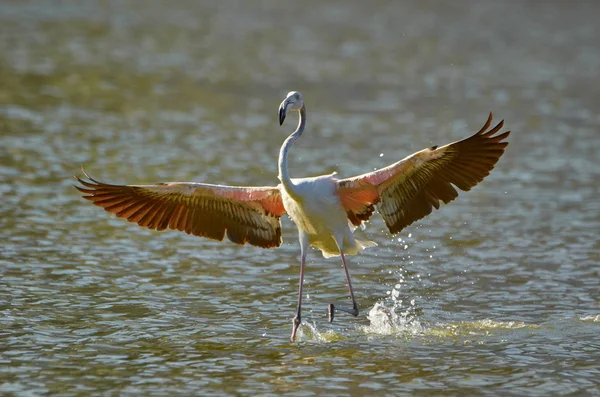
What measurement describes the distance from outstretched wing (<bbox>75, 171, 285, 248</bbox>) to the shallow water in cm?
76

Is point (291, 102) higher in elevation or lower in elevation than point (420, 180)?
higher

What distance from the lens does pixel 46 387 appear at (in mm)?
9195

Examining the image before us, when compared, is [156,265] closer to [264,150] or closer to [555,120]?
[264,150]

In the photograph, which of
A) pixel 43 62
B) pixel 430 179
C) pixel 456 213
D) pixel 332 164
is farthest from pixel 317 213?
pixel 43 62

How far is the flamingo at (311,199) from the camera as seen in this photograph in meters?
10.8

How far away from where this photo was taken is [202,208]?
464 inches

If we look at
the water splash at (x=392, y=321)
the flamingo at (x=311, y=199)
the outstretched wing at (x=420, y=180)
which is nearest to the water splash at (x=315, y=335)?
the flamingo at (x=311, y=199)

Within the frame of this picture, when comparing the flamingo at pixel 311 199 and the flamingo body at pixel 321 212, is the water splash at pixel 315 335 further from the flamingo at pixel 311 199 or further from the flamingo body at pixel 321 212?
the flamingo body at pixel 321 212

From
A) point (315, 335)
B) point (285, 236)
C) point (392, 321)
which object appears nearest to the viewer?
point (315, 335)

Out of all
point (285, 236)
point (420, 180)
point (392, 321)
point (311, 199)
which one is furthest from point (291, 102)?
point (285, 236)

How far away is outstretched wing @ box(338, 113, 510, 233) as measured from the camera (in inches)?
422

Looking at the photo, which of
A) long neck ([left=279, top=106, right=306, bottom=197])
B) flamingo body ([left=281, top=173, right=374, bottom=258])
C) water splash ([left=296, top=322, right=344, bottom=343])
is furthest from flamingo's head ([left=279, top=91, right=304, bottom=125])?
water splash ([left=296, top=322, right=344, bottom=343])

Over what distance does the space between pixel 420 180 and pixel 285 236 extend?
13.8 ft

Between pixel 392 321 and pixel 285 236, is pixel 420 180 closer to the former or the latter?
pixel 392 321
